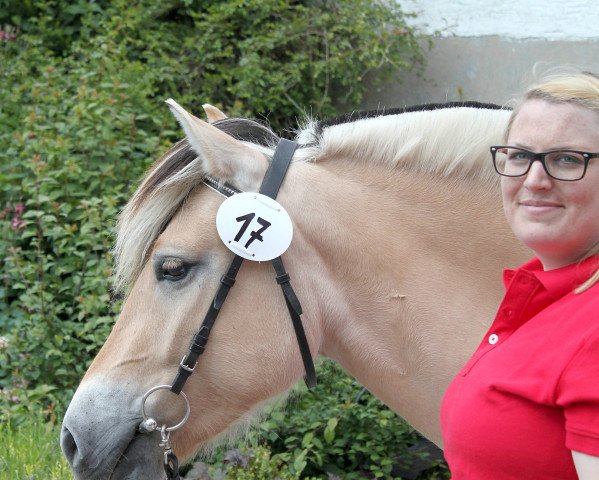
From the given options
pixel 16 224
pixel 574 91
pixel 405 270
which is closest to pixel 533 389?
pixel 574 91

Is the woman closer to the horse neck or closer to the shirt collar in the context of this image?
the shirt collar

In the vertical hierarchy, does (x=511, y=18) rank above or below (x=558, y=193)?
below

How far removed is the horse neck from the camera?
2.11 metres

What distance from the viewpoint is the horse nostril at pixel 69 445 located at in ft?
7.10

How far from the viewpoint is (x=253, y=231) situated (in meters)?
2.06

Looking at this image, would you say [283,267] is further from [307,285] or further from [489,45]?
[489,45]

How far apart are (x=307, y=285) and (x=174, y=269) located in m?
0.35

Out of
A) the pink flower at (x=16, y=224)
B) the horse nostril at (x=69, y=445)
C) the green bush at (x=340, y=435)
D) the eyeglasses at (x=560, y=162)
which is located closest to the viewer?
the eyeglasses at (x=560, y=162)

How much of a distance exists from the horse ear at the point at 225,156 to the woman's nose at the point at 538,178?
0.87 m

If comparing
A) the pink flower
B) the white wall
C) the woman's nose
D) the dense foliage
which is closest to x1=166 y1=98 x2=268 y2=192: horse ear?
the woman's nose

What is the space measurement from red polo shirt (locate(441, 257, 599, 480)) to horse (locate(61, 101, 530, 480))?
615 millimetres

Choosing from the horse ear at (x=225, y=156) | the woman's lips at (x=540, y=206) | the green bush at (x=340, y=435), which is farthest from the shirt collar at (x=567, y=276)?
the green bush at (x=340, y=435)

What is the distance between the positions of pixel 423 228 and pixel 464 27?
4.04 m

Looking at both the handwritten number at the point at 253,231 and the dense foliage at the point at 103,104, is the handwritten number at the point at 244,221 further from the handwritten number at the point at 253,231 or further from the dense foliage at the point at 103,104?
the dense foliage at the point at 103,104
